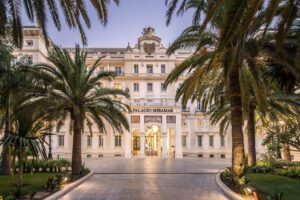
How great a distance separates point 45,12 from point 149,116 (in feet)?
117

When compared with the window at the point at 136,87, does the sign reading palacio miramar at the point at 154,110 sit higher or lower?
lower

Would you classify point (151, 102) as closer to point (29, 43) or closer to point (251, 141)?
point (29, 43)

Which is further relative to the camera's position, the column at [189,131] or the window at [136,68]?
the window at [136,68]

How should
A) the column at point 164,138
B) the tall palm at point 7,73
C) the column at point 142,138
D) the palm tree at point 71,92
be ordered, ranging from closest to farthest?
the tall palm at point 7,73 < the palm tree at point 71,92 < the column at point 164,138 < the column at point 142,138

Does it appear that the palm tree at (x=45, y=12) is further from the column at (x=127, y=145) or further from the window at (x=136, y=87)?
the window at (x=136, y=87)

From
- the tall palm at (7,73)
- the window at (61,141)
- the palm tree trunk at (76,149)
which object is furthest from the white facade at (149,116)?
the tall palm at (7,73)

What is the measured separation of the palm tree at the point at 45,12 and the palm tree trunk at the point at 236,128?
7294 mm

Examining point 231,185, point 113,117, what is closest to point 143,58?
point 113,117

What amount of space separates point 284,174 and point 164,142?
82.8 feet

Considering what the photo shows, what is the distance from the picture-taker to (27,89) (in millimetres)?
16641

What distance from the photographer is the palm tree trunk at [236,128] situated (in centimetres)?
1462

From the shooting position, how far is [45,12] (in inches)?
352

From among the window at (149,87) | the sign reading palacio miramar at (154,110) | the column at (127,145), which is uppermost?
the window at (149,87)

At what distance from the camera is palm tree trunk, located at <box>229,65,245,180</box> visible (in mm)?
14617
